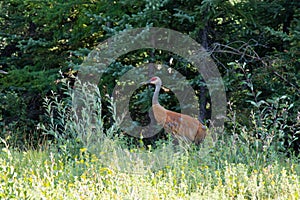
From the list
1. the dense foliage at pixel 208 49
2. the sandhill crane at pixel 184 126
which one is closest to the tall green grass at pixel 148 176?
the dense foliage at pixel 208 49

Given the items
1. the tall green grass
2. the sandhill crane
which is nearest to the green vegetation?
the tall green grass

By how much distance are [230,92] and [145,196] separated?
4.34 m

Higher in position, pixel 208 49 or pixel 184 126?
pixel 208 49

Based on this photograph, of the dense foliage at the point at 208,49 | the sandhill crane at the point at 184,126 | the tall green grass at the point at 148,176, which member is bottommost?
the tall green grass at the point at 148,176

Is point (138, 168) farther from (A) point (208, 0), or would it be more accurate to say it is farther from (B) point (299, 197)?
(A) point (208, 0)

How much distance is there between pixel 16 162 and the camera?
5.29 meters

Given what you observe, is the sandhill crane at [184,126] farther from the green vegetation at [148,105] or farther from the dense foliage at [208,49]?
the dense foliage at [208,49]

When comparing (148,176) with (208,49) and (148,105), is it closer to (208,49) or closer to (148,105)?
(148,105)

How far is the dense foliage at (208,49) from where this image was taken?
718 cm

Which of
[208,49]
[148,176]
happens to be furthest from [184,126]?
[148,176]

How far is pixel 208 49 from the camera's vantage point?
801 cm

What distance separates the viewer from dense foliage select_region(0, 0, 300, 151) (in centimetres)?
718

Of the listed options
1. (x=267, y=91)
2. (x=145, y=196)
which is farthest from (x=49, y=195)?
(x=267, y=91)

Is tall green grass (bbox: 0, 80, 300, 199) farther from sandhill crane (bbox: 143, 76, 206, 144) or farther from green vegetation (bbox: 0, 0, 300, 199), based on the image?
sandhill crane (bbox: 143, 76, 206, 144)
